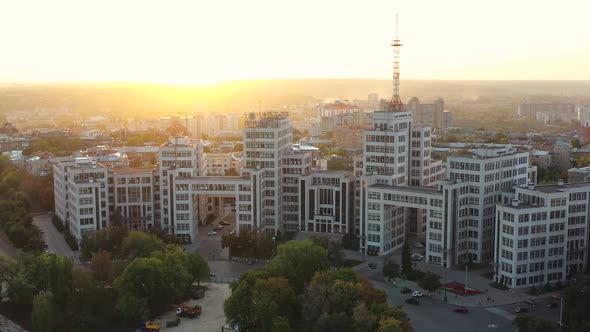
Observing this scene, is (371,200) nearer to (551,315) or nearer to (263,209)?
(263,209)

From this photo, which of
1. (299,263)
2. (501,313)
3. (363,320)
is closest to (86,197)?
(299,263)

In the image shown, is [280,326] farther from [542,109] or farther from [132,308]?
[542,109]

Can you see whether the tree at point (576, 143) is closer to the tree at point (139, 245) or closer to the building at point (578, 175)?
the building at point (578, 175)

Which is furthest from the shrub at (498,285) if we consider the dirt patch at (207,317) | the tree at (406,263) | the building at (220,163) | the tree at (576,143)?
the tree at (576,143)

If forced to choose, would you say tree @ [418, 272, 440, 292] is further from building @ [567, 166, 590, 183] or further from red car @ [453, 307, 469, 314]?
building @ [567, 166, 590, 183]

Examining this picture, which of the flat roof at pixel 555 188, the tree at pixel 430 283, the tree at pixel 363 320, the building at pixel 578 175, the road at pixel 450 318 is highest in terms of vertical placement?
the flat roof at pixel 555 188

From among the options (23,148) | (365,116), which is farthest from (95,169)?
(365,116)
